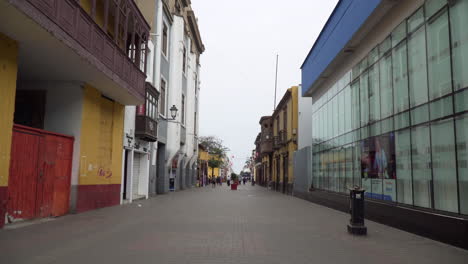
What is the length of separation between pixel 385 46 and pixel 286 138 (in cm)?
2039

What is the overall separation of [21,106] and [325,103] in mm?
14235

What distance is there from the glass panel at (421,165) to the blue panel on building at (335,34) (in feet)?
13.8

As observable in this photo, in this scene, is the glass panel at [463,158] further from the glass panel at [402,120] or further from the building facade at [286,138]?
the building facade at [286,138]

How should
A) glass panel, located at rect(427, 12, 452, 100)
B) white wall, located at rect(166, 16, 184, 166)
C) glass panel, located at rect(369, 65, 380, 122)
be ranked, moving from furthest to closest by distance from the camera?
white wall, located at rect(166, 16, 184, 166), glass panel, located at rect(369, 65, 380, 122), glass panel, located at rect(427, 12, 452, 100)

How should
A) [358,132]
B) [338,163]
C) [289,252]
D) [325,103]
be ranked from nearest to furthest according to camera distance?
[289,252] → [358,132] → [338,163] → [325,103]

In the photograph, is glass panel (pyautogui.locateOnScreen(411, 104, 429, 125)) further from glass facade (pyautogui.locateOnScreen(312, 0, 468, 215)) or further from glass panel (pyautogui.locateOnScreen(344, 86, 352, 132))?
glass panel (pyautogui.locateOnScreen(344, 86, 352, 132))

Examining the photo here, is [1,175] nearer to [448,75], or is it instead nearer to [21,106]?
[21,106]

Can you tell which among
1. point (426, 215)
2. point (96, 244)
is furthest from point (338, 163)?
point (96, 244)

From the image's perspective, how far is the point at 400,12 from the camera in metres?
11.2

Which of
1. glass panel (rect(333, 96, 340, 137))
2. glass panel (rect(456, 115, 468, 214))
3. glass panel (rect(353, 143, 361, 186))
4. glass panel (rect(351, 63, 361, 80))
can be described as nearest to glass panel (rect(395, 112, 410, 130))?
glass panel (rect(456, 115, 468, 214))

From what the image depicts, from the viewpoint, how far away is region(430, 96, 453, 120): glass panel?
838cm

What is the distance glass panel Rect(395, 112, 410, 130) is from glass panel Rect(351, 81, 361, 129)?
11.4 feet

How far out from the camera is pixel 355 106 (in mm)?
15242

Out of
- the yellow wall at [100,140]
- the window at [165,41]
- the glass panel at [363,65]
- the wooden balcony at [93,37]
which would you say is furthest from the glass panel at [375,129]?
the window at [165,41]
